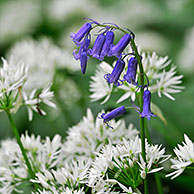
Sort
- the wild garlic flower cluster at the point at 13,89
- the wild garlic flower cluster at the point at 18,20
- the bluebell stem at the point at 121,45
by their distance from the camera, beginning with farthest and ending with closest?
the wild garlic flower cluster at the point at 18,20 → the wild garlic flower cluster at the point at 13,89 → the bluebell stem at the point at 121,45

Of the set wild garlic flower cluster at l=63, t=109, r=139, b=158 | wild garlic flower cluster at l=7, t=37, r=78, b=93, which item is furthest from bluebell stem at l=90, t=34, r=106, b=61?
wild garlic flower cluster at l=7, t=37, r=78, b=93

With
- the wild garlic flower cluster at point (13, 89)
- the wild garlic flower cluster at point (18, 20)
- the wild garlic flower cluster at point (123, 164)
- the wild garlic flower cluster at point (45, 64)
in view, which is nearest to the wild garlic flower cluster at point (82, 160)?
the wild garlic flower cluster at point (123, 164)

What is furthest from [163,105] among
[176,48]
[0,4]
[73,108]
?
[0,4]

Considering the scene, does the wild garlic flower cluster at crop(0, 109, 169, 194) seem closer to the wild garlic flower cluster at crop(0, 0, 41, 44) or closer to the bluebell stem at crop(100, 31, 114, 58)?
the bluebell stem at crop(100, 31, 114, 58)

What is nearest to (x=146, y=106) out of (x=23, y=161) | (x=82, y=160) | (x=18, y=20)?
(x=82, y=160)

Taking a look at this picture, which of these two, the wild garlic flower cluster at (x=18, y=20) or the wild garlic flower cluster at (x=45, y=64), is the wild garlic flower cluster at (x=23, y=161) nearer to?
the wild garlic flower cluster at (x=45, y=64)

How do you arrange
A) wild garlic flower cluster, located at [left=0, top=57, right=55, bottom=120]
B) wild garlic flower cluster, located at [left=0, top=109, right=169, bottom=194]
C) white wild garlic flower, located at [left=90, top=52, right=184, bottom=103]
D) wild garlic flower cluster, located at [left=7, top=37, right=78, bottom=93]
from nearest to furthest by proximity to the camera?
wild garlic flower cluster, located at [left=0, top=109, right=169, bottom=194], wild garlic flower cluster, located at [left=0, top=57, right=55, bottom=120], white wild garlic flower, located at [left=90, top=52, right=184, bottom=103], wild garlic flower cluster, located at [left=7, top=37, right=78, bottom=93]

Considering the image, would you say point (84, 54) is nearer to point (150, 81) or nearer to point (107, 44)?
point (107, 44)

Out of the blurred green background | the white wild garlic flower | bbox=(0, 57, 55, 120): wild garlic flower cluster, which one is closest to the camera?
bbox=(0, 57, 55, 120): wild garlic flower cluster
